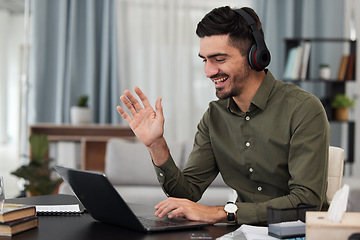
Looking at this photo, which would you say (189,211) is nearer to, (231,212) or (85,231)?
(231,212)

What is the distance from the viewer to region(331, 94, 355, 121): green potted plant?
4695 millimetres

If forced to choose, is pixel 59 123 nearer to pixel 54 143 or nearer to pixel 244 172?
pixel 54 143

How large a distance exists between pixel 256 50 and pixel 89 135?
3560 millimetres

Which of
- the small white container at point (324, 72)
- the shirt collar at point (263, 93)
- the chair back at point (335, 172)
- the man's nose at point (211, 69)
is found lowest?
the chair back at point (335, 172)

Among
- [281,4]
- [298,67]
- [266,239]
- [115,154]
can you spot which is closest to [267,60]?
[266,239]

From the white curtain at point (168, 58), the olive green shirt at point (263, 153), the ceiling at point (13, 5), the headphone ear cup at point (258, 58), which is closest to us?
the olive green shirt at point (263, 153)

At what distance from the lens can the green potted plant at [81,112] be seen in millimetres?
4695

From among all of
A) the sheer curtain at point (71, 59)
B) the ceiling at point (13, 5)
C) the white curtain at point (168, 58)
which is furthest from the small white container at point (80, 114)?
the ceiling at point (13, 5)

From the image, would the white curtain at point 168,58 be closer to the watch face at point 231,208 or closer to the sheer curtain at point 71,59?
the sheer curtain at point 71,59

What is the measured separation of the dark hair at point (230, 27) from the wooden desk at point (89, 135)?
3.03m

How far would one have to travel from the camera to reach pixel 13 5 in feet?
26.9

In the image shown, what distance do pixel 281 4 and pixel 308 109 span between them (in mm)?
4047

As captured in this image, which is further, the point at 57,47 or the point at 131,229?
the point at 57,47

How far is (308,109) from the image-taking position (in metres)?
1.50
